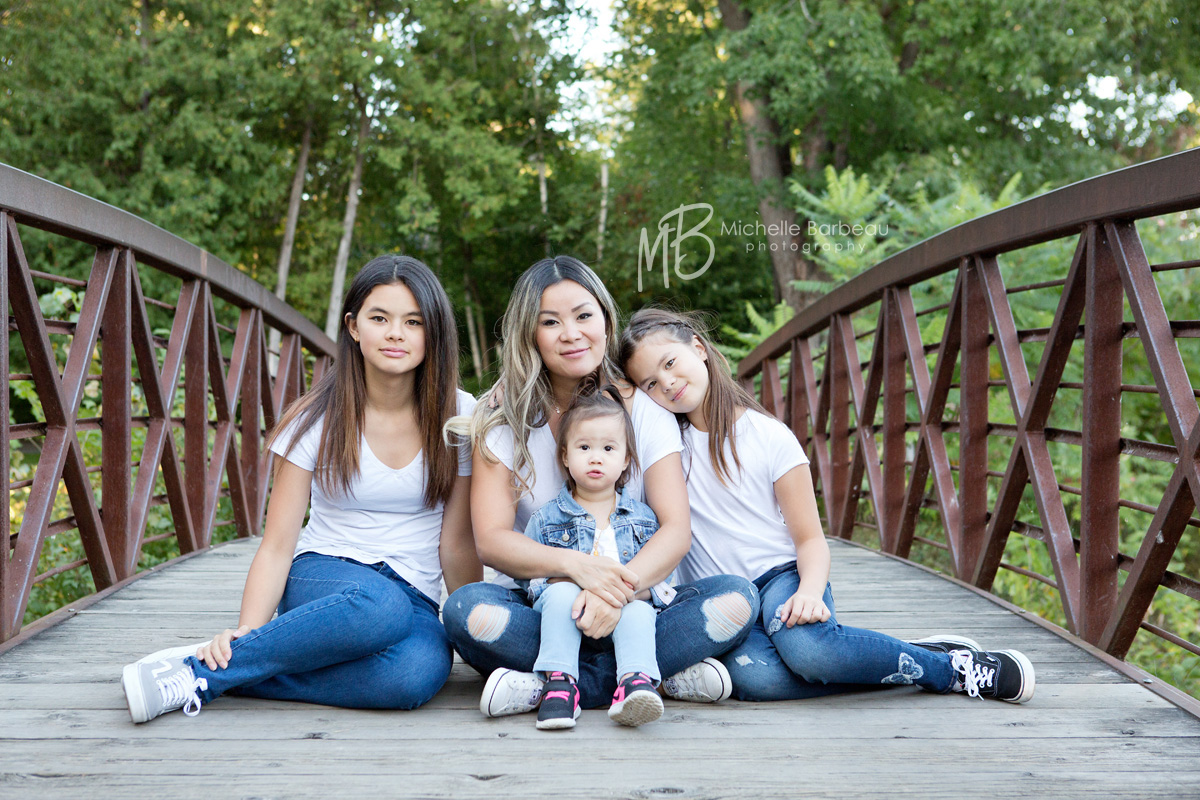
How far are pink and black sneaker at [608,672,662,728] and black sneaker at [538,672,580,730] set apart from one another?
74mm

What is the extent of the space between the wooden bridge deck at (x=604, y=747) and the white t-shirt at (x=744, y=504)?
380mm

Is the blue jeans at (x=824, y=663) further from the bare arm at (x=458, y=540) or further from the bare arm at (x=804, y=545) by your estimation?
the bare arm at (x=458, y=540)

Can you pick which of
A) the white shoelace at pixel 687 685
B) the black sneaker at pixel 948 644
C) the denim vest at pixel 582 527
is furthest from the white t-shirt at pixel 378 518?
the black sneaker at pixel 948 644

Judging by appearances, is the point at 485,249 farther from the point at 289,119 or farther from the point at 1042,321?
the point at 1042,321

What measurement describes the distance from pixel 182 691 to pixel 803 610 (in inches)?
47.1

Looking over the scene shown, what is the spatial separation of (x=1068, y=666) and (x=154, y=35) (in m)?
13.7

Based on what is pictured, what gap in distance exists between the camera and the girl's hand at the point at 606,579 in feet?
6.13

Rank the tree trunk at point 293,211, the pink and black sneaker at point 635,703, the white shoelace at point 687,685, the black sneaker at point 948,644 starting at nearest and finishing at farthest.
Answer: the pink and black sneaker at point 635,703
the white shoelace at point 687,685
the black sneaker at point 948,644
the tree trunk at point 293,211

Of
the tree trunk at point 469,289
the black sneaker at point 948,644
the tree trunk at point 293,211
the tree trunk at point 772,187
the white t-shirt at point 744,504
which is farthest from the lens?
the tree trunk at point 469,289

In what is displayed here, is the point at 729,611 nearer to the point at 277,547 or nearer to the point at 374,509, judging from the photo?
the point at 374,509

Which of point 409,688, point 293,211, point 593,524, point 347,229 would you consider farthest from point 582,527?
point 293,211

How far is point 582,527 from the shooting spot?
2074mm

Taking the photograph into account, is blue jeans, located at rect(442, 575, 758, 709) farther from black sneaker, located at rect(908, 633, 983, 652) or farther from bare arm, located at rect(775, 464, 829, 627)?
black sneaker, located at rect(908, 633, 983, 652)

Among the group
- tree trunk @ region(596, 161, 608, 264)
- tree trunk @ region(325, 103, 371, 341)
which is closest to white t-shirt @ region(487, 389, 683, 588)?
tree trunk @ region(325, 103, 371, 341)
